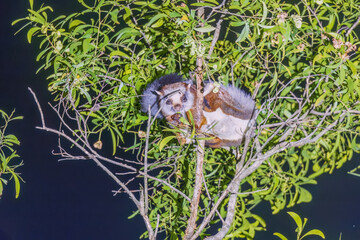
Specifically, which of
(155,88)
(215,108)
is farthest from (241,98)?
(155,88)

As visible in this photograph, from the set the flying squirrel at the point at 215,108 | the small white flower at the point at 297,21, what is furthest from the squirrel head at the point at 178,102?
the small white flower at the point at 297,21

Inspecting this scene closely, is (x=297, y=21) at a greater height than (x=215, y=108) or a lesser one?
greater

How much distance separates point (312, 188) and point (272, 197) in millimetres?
598

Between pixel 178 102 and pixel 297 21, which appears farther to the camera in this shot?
pixel 178 102

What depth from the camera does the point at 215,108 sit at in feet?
3.36

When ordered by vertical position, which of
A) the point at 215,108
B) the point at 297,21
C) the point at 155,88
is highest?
the point at 297,21

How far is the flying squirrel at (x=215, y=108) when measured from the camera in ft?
3.17

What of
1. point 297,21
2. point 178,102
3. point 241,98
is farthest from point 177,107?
point 297,21

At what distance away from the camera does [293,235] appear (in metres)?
1.64

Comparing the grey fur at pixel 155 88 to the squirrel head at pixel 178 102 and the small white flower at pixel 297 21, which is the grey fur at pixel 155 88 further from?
the small white flower at pixel 297 21

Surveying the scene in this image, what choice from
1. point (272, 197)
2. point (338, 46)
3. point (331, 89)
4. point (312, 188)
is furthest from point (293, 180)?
point (312, 188)

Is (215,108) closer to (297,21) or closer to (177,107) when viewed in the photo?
(177,107)

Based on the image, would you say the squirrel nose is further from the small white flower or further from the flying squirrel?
the small white flower

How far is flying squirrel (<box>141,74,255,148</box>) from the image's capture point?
38.0 inches
